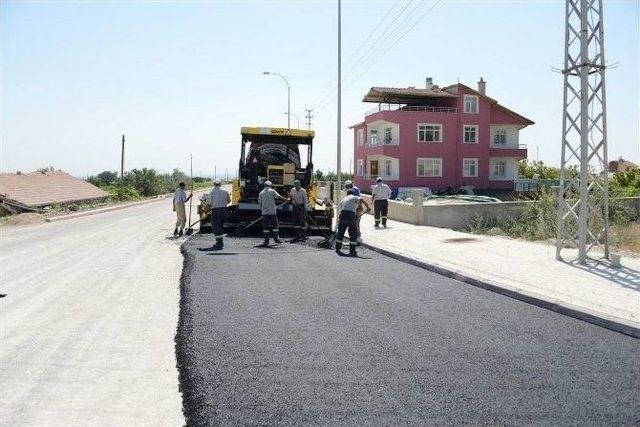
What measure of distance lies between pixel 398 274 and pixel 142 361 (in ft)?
17.2

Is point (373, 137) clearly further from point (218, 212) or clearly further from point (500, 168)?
point (218, 212)

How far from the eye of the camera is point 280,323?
6.29 metres

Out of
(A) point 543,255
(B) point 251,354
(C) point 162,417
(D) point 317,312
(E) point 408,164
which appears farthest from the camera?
(E) point 408,164

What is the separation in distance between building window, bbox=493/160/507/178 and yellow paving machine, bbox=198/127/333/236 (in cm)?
3069

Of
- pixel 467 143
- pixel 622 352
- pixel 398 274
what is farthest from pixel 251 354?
pixel 467 143

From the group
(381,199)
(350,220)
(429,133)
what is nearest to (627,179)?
(429,133)

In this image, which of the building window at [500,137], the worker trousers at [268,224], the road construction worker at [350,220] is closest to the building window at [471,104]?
the building window at [500,137]

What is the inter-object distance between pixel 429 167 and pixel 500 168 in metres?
7.33

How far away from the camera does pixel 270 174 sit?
1662 centimetres

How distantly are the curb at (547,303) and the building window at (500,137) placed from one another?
1447 inches

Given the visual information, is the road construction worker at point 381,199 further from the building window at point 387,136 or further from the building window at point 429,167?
the building window at point 387,136

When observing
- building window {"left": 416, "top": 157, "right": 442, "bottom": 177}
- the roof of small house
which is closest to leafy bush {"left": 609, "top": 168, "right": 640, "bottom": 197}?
building window {"left": 416, "top": 157, "right": 442, "bottom": 177}

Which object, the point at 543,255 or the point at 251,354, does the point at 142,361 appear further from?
the point at 543,255

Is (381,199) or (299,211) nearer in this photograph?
(299,211)
